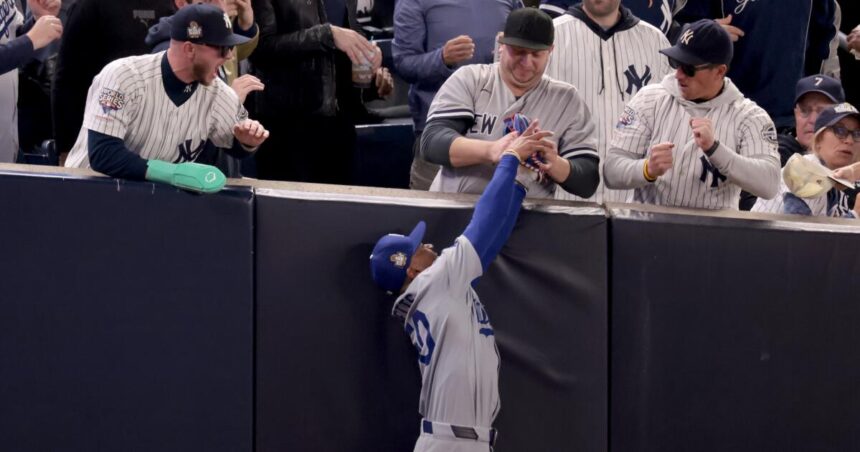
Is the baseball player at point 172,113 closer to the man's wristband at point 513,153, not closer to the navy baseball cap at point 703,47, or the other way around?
the man's wristband at point 513,153

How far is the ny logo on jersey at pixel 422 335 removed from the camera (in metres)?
5.26

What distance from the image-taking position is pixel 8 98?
21.6ft

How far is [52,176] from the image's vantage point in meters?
5.40

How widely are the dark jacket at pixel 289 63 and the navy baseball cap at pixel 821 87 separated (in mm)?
2555

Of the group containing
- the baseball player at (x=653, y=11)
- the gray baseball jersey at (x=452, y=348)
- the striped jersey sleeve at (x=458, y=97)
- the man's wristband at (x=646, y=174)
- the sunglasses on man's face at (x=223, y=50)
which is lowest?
the gray baseball jersey at (x=452, y=348)

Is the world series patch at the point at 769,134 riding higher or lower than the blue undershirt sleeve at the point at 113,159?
higher

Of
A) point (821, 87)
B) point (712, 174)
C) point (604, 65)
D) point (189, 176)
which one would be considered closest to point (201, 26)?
point (189, 176)

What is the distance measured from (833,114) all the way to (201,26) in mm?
3109

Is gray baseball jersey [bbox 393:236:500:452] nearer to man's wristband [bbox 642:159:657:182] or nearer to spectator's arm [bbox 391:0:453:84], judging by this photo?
man's wristband [bbox 642:159:657:182]

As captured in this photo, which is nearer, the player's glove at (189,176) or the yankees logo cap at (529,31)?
the player's glove at (189,176)

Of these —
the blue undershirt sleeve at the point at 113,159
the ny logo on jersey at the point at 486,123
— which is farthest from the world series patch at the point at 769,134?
the blue undershirt sleeve at the point at 113,159

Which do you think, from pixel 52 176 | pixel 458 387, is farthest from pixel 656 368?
pixel 52 176

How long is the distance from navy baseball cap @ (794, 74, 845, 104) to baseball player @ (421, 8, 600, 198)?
6.26 feet

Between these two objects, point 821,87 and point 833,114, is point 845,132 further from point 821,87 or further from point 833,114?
point 821,87
